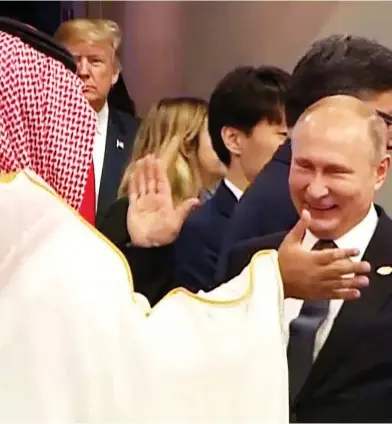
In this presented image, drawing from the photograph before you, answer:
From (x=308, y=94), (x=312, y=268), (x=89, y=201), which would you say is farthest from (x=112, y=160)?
(x=312, y=268)

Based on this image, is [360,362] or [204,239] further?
[204,239]

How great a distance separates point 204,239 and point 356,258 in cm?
18

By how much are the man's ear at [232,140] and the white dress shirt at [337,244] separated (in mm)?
152

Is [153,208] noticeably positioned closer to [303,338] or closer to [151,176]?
[151,176]

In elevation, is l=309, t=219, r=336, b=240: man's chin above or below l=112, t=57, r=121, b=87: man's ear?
below

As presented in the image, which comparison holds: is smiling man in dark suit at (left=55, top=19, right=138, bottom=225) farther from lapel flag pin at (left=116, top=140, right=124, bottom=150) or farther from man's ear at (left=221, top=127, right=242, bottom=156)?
man's ear at (left=221, top=127, right=242, bottom=156)

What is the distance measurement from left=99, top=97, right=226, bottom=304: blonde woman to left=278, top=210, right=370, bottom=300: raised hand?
0.21 meters

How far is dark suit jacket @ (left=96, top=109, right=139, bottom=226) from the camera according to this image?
0.90 metres

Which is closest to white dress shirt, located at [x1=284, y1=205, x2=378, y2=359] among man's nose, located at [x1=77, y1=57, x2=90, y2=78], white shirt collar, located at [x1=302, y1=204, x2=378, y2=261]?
white shirt collar, located at [x1=302, y1=204, x2=378, y2=261]

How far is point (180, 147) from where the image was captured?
89 cm

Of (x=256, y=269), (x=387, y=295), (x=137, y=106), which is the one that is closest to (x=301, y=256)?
(x=256, y=269)

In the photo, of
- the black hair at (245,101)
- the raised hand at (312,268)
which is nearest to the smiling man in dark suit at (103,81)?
the black hair at (245,101)

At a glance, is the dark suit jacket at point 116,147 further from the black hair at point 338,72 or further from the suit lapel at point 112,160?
the black hair at point 338,72

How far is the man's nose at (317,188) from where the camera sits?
2.39ft
